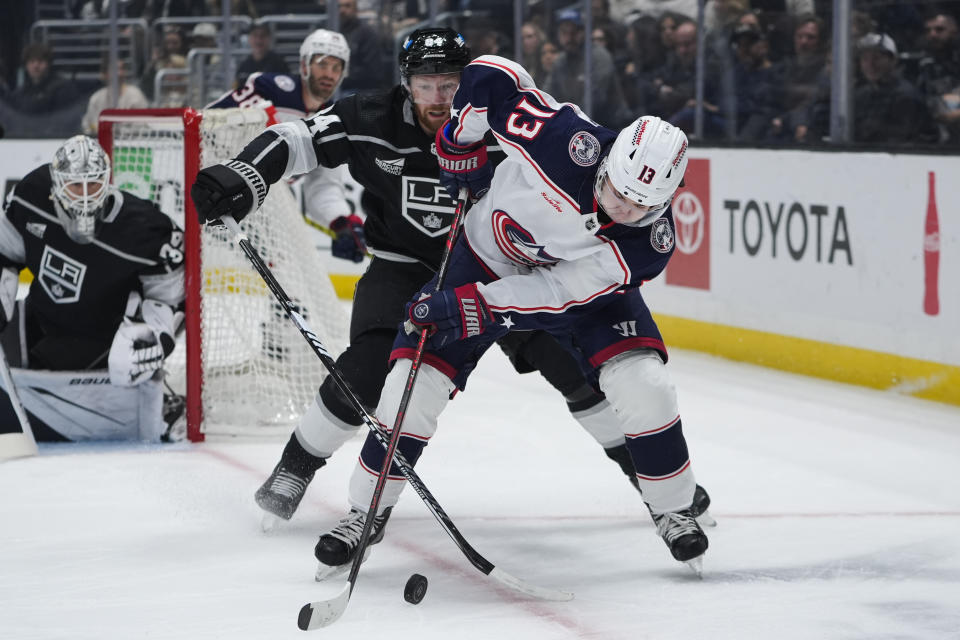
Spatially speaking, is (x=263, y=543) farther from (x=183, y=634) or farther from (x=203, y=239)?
(x=203, y=239)

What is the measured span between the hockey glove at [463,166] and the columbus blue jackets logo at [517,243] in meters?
0.19

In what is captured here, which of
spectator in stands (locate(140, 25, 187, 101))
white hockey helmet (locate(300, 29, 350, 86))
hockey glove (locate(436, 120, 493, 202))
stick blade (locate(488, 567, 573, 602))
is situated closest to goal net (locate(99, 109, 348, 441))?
white hockey helmet (locate(300, 29, 350, 86))

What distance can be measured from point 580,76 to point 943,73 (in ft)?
6.90

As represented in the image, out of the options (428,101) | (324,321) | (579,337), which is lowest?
(324,321)

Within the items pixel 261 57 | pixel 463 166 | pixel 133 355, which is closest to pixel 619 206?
pixel 463 166

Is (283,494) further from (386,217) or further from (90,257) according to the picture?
(90,257)

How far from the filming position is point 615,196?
239 centimetres

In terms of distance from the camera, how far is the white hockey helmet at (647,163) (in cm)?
235

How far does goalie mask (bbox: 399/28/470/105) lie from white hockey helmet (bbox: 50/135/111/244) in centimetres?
109

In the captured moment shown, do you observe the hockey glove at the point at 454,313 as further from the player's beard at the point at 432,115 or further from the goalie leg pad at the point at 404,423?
the player's beard at the point at 432,115

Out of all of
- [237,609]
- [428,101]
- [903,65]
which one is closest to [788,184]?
[903,65]

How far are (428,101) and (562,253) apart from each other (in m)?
0.58

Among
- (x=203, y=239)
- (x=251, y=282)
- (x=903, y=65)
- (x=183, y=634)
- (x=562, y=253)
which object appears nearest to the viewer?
(x=183, y=634)

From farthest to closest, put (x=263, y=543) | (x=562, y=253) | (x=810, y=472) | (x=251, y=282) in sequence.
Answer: (x=251, y=282), (x=810, y=472), (x=263, y=543), (x=562, y=253)
